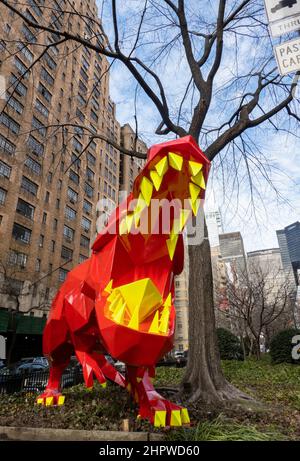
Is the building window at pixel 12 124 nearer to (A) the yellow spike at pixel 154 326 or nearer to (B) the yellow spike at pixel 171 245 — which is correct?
(B) the yellow spike at pixel 171 245

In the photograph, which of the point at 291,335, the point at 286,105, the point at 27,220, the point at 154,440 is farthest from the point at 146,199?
the point at 27,220

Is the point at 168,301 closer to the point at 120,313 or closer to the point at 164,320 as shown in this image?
the point at 164,320

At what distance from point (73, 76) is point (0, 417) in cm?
3899

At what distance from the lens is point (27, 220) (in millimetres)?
28984

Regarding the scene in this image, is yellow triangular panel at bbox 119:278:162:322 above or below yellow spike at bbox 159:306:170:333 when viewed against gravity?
above

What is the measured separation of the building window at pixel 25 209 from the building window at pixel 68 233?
538 cm

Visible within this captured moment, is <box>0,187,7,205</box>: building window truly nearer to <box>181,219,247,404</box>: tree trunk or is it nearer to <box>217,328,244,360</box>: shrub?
<box>217,328,244,360</box>: shrub

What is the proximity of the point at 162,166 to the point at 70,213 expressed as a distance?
33.8 metres

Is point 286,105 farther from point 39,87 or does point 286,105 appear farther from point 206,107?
point 39,87

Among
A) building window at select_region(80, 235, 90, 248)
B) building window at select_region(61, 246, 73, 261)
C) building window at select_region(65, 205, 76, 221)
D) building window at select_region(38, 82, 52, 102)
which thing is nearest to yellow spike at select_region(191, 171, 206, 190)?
building window at select_region(61, 246, 73, 261)

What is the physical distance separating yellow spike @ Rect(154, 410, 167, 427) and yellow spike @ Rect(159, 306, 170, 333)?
1309mm

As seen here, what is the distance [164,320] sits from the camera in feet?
11.4

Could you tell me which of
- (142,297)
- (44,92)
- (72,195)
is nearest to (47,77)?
(44,92)

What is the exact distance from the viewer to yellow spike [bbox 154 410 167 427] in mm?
3922
